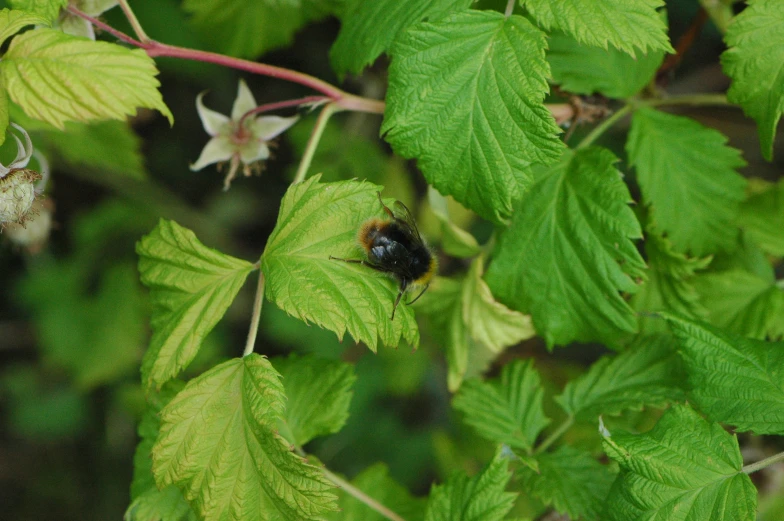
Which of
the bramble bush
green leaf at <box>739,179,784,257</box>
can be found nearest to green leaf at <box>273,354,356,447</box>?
the bramble bush

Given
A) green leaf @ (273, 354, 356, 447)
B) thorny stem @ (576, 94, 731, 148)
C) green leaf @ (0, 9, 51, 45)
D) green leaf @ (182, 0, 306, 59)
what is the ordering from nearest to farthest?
green leaf @ (0, 9, 51, 45) → green leaf @ (273, 354, 356, 447) → thorny stem @ (576, 94, 731, 148) → green leaf @ (182, 0, 306, 59)

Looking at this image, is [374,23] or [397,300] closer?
[397,300]

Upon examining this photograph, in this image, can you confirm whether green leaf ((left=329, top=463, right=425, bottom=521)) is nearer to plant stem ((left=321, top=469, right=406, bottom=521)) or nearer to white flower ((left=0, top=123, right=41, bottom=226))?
plant stem ((left=321, top=469, right=406, bottom=521))

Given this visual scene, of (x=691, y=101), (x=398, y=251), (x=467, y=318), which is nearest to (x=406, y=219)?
(x=398, y=251)

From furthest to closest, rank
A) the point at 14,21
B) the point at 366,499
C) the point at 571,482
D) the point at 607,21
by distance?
the point at 366,499 → the point at 571,482 → the point at 607,21 → the point at 14,21

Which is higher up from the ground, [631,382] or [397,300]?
[397,300]

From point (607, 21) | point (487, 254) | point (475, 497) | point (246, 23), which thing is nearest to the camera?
point (607, 21)

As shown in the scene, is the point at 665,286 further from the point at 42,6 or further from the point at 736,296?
the point at 42,6

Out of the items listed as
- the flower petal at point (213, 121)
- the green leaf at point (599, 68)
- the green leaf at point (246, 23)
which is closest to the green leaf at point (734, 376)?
the green leaf at point (599, 68)
